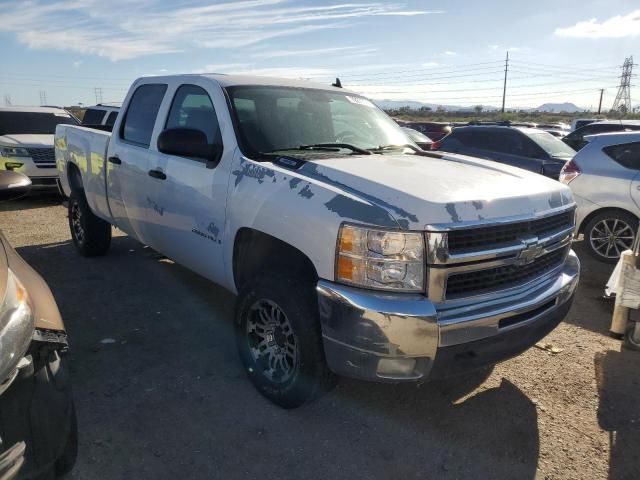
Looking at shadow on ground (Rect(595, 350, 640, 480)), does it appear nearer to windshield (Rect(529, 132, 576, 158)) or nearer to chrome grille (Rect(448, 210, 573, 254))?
chrome grille (Rect(448, 210, 573, 254))

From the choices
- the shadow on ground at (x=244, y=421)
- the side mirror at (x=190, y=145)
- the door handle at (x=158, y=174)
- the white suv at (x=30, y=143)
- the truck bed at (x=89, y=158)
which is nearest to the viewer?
the shadow on ground at (x=244, y=421)

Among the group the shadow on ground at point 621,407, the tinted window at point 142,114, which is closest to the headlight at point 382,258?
the shadow on ground at point 621,407

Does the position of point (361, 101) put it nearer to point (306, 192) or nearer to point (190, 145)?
point (190, 145)

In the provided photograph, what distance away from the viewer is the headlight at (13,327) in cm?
172

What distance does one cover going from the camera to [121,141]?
4789 millimetres

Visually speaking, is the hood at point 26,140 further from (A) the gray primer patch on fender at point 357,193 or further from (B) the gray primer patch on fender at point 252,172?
(A) the gray primer patch on fender at point 357,193

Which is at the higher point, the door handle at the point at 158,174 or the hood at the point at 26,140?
the door handle at the point at 158,174

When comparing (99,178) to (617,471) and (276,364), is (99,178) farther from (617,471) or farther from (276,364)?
(617,471)

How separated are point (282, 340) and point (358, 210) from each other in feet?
3.47

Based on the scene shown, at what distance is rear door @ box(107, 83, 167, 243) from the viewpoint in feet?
14.4

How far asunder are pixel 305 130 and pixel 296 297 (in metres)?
1.43

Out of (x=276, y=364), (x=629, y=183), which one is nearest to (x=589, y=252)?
(x=629, y=183)

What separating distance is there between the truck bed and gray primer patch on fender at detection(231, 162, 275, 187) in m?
2.35

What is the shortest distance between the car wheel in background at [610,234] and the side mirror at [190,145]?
5328mm
